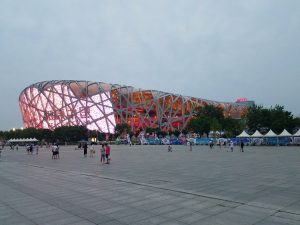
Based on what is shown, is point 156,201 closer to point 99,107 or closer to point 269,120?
point 269,120

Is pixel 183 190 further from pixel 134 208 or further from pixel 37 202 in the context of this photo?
pixel 37 202

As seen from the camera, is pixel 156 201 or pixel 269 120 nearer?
pixel 156 201

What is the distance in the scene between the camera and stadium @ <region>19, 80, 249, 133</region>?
3979 inches

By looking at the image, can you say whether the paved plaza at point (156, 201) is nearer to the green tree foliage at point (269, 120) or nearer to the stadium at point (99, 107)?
the green tree foliage at point (269, 120)

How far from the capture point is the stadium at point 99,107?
101062 mm

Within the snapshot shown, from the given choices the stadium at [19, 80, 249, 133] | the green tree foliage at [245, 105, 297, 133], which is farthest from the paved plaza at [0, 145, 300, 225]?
the stadium at [19, 80, 249, 133]

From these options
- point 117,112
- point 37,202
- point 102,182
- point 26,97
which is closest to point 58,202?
point 37,202

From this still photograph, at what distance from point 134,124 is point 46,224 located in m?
98.4

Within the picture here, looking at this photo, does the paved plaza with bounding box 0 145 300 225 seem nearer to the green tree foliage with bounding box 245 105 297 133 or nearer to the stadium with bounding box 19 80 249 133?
the green tree foliage with bounding box 245 105 297 133

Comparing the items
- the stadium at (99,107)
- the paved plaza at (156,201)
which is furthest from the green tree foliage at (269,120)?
the stadium at (99,107)

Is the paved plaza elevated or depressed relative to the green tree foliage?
depressed

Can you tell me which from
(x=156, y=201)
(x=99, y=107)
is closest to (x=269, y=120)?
(x=156, y=201)

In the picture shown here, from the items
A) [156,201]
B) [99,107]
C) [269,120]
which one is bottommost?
[156,201]

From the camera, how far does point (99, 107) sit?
10144cm
